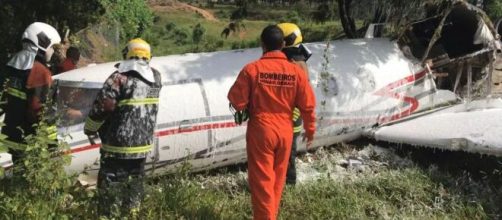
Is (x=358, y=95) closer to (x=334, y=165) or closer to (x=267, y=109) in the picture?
(x=334, y=165)

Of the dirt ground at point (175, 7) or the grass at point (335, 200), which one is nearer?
the grass at point (335, 200)

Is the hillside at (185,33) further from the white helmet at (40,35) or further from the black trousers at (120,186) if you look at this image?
the black trousers at (120,186)

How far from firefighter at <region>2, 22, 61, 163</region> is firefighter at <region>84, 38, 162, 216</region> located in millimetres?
575

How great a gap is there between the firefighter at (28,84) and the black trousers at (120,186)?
0.59 metres

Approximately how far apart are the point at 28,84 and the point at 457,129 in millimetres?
5012

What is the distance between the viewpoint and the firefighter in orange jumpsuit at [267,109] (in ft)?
14.6

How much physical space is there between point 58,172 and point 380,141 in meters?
4.83

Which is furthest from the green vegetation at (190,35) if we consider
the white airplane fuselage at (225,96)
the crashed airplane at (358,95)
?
the white airplane fuselage at (225,96)

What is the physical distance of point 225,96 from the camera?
6398mm

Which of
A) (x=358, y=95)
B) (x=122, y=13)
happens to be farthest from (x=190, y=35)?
(x=358, y=95)

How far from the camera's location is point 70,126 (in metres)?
5.61

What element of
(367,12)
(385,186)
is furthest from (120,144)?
(367,12)

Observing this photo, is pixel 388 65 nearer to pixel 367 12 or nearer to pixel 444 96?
pixel 444 96

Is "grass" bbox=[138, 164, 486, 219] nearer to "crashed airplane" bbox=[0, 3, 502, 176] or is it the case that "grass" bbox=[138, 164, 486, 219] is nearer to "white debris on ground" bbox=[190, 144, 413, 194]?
"white debris on ground" bbox=[190, 144, 413, 194]
